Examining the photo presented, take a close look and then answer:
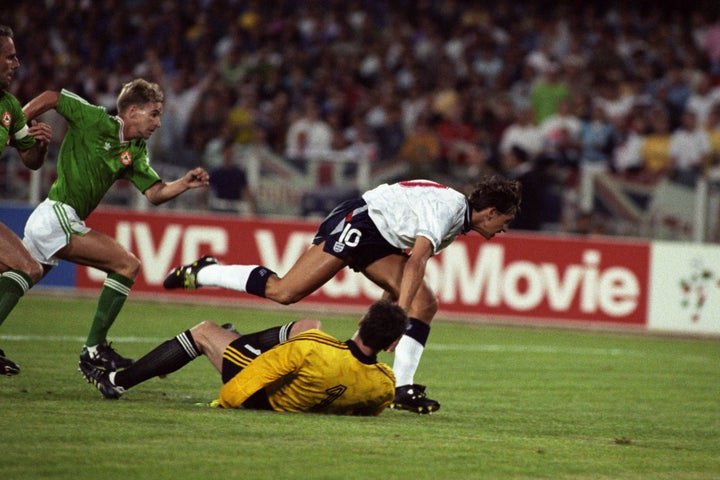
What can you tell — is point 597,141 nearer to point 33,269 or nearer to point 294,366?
point 33,269

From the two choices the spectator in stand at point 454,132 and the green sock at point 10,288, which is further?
the spectator in stand at point 454,132

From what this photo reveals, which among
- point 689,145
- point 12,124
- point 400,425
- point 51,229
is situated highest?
point 689,145

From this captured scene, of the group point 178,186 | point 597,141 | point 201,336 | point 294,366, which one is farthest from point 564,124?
point 294,366

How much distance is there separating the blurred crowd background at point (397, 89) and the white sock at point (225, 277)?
7.93m

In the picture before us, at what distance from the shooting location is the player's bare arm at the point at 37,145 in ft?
29.2

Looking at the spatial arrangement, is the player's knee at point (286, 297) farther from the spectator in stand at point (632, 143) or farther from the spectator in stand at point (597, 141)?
the spectator in stand at point (597, 141)

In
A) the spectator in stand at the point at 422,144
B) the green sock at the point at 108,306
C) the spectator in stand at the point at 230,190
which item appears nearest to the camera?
the green sock at the point at 108,306

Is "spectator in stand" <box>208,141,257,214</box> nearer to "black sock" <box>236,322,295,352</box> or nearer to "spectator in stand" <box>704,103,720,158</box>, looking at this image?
"spectator in stand" <box>704,103,720,158</box>

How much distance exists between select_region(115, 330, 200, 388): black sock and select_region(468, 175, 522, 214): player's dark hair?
7.16 ft

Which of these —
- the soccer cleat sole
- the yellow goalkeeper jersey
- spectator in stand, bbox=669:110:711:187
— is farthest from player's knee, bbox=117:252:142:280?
spectator in stand, bbox=669:110:711:187

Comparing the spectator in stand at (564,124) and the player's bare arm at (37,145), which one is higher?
the spectator in stand at (564,124)

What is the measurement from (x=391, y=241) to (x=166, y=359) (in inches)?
71.6

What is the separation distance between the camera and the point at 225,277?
8672 millimetres

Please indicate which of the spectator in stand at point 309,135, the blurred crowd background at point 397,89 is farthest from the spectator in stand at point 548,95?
the spectator in stand at point 309,135
